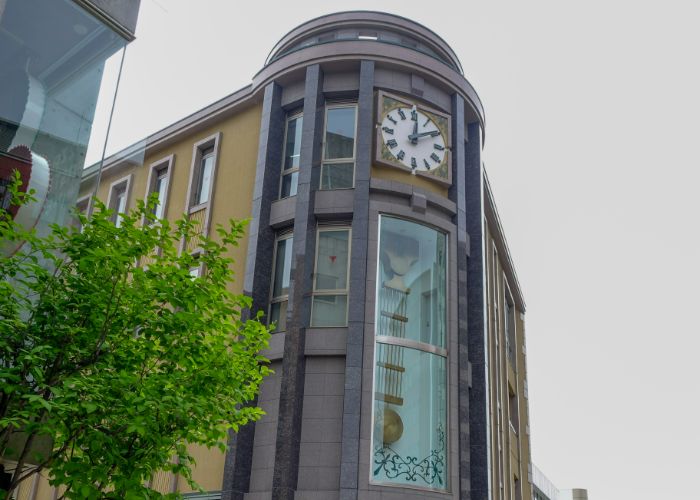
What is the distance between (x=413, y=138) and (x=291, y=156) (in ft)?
10.7

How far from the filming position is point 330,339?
1780cm

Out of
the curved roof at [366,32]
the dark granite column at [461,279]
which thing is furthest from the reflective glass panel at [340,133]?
the dark granite column at [461,279]

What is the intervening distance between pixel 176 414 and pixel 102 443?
932 millimetres

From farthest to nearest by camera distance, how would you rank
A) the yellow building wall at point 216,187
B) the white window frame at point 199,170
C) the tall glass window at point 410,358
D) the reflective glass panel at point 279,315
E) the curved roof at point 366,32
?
the white window frame at point 199,170, the curved roof at point 366,32, the reflective glass panel at point 279,315, the yellow building wall at point 216,187, the tall glass window at point 410,358

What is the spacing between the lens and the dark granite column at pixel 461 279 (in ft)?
58.8

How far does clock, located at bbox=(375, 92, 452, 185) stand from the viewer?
65.1 feet

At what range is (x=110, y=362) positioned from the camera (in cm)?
1010

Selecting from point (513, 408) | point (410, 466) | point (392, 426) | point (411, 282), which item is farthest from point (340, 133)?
point (513, 408)

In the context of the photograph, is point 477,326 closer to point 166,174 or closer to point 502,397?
point 502,397

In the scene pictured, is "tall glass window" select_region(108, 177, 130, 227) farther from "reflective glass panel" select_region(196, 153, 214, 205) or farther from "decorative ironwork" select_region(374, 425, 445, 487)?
"decorative ironwork" select_region(374, 425, 445, 487)

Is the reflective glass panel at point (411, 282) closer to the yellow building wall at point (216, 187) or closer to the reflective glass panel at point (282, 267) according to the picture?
the reflective glass panel at point (282, 267)

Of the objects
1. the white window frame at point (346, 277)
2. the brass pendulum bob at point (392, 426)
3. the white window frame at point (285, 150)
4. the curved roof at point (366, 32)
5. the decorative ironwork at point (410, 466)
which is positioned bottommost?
the decorative ironwork at point (410, 466)

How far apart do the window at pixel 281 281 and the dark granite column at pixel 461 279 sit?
429 cm

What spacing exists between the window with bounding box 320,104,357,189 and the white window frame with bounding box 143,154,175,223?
6194 mm
